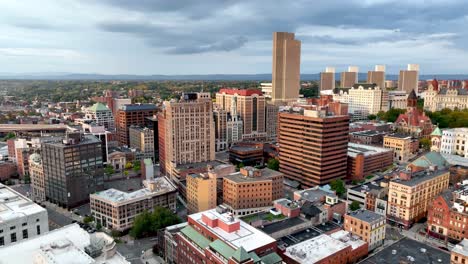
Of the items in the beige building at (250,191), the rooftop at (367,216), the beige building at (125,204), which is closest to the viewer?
the rooftop at (367,216)

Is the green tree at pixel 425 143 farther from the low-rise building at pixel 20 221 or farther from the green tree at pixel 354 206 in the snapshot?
the low-rise building at pixel 20 221

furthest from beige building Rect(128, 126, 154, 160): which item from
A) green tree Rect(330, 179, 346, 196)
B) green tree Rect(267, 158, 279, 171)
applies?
green tree Rect(330, 179, 346, 196)

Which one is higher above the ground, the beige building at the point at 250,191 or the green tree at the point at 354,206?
the beige building at the point at 250,191

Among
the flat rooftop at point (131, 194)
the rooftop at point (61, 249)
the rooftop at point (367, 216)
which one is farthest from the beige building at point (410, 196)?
the rooftop at point (61, 249)

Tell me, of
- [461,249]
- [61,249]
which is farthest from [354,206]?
[61,249]

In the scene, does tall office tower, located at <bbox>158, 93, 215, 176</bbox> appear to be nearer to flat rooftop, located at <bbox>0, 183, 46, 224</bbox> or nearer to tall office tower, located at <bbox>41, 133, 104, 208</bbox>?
tall office tower, located at <bbox>41, 133, 104, 208</bbox>

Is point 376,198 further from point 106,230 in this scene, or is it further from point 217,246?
point 106,230
